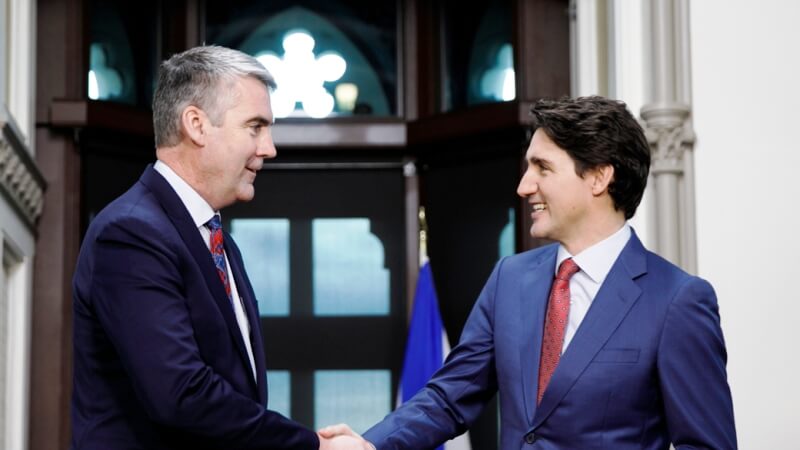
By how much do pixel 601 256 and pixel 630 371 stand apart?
0.28m

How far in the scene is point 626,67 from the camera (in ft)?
17.6

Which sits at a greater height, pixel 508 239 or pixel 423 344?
pixel 508 239

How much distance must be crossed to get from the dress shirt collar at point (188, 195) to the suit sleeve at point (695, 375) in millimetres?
971

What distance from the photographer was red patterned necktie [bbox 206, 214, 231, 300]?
9.48ft

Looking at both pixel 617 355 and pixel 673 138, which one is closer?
pixel 617 355

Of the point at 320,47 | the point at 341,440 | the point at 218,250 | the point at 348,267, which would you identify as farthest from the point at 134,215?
the point at 320,47

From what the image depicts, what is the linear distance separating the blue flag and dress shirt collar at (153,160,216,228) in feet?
11.2

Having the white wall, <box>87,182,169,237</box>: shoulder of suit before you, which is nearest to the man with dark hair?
<box>87,182,169,237</box>: shoulder of suit

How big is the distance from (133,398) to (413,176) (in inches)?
160

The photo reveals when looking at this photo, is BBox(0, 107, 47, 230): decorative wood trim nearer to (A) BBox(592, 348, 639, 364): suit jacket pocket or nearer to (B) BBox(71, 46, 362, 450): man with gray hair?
(B) BBox(71, 46, 362, 450): man with gray hair

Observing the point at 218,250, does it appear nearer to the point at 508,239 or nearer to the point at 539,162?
the point at 539,162

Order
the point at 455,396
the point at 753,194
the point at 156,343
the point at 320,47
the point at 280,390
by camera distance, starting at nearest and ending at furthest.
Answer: the point at 156,343 → the point at 455,396 → the point at 753,194 → the point at 280,390 → the point at 320,47

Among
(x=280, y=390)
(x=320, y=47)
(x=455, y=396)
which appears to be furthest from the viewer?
(x=320, y=47)

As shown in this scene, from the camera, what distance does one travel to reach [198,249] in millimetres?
2787
